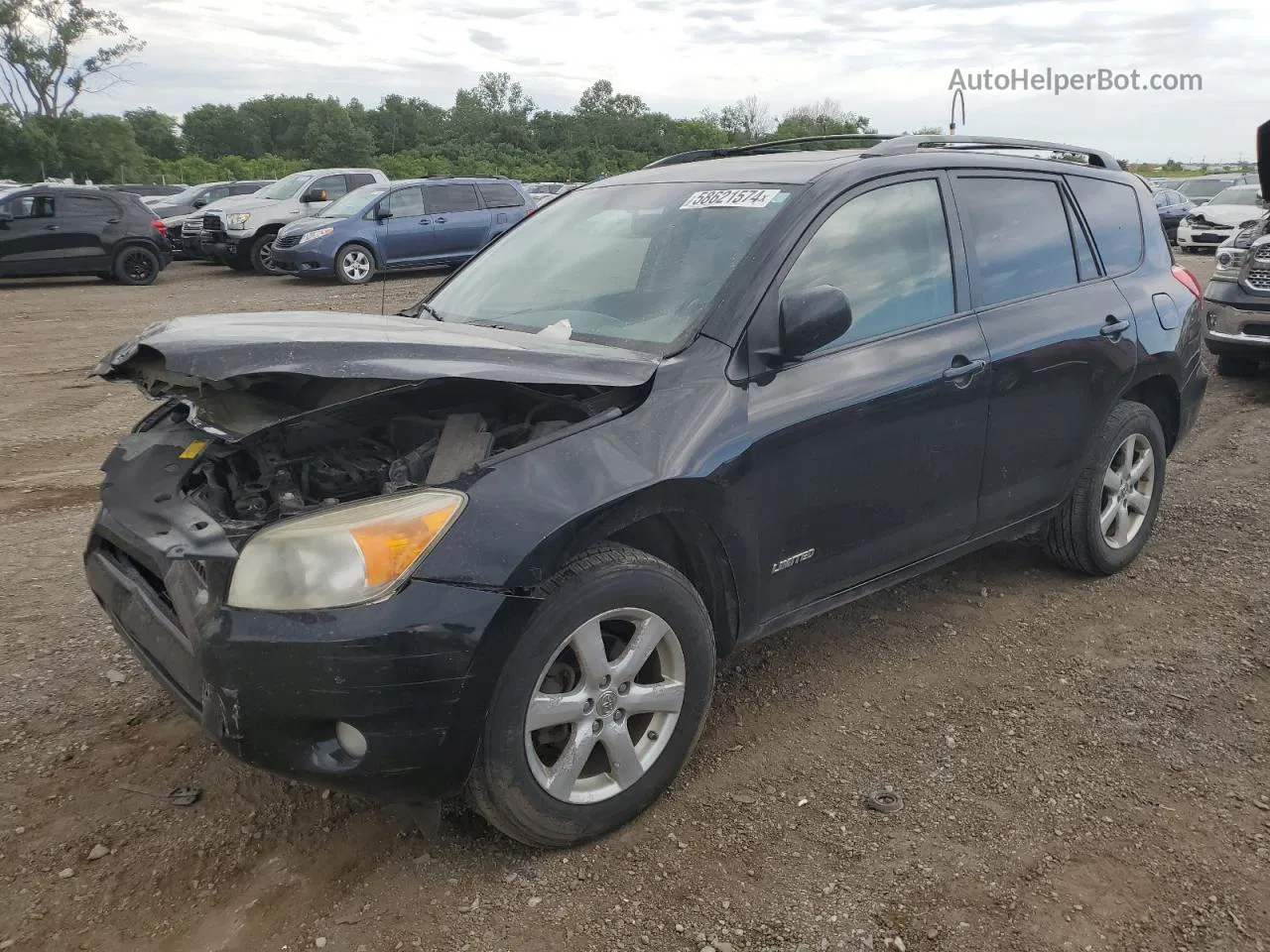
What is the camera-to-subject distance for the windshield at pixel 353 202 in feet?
53.5

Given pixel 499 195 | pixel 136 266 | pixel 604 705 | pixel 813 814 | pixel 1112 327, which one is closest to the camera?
pixel 604 705

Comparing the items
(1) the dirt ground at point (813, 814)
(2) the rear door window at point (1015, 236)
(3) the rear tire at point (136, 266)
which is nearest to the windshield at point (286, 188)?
(3) the rear tire at point (136, 266)

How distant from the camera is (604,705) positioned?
8.48 ft

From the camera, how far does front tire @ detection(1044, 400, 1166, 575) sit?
13.5 ft

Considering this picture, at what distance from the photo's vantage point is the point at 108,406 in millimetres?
7957

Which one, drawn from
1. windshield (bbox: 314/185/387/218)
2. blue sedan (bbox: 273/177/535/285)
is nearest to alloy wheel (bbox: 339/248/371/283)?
blue sedan (bbox: 273/177/535/285)

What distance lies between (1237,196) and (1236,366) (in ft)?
49.7

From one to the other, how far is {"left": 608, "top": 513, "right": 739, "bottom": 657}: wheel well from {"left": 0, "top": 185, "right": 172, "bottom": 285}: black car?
16.8 m

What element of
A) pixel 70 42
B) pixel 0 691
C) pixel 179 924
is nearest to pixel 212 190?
pixel 0 691

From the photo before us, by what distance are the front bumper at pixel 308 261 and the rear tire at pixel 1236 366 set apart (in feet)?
40.8

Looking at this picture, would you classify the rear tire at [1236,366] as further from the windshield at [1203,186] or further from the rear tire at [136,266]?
the windshield at [1203,186]

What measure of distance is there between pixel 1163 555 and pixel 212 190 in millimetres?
23760

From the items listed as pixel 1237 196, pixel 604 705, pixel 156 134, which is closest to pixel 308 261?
pixel 604 705

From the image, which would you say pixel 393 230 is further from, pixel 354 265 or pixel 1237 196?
pixel 1237 196
